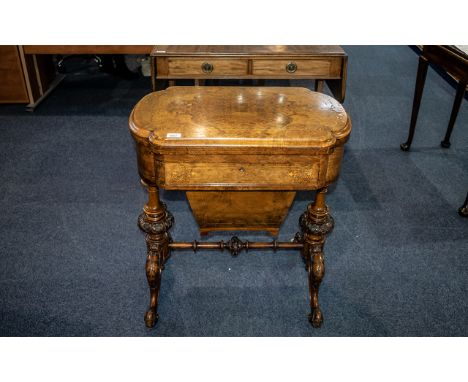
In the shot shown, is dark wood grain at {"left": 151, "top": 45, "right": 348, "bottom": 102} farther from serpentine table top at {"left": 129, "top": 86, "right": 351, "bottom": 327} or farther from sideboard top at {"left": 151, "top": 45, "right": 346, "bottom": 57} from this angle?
serpentine table top at {"left": 129, "top": 86, "right": 351, "bottom": 327}

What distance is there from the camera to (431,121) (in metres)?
3.91

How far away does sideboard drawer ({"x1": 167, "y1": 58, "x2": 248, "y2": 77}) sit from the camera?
277 centimetres

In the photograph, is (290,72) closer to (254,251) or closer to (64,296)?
(254,251)

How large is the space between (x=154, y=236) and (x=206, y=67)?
4.17 ft

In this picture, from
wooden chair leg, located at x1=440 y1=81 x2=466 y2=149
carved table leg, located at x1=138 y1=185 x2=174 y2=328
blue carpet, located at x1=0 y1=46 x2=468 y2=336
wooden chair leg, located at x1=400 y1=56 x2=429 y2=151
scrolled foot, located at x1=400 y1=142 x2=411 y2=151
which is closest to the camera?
carved table leg, located at x1=138 y1=185 x2=174 y2=328

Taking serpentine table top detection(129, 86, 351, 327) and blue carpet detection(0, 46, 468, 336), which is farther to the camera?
blue carpet detection(0, 46, 468, 336)

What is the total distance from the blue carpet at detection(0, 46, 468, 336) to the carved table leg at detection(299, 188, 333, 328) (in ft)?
0.26

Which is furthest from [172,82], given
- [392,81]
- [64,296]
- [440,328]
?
[392,81]

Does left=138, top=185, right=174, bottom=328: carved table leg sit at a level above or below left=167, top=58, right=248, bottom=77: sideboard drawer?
below

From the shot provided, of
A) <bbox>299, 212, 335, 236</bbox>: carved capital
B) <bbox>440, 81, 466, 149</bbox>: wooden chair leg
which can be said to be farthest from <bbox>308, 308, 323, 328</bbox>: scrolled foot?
<bbox>440, 81, 466, 149</bbox>: wooden chair leg

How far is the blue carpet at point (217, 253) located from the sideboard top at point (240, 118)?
0.88m

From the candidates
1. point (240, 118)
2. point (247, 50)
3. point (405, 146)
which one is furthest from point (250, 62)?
point (405, 146)

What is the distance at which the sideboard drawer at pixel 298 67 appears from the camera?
2779 millimetres

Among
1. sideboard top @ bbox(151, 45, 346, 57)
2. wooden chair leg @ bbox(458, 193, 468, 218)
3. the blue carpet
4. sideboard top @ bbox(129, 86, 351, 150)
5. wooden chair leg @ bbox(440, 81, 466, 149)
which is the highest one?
sideboard top @ bbox(129, 86, 351, 150)
